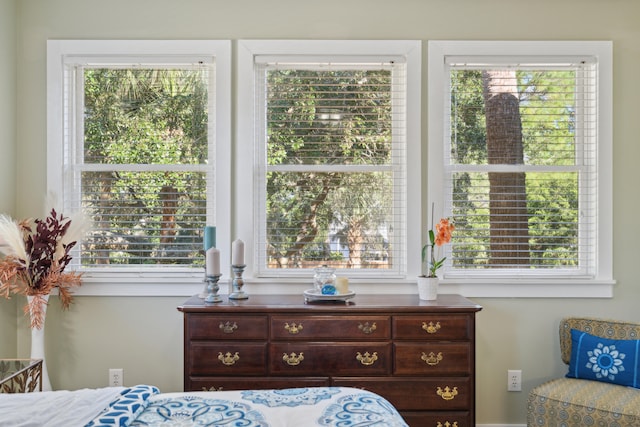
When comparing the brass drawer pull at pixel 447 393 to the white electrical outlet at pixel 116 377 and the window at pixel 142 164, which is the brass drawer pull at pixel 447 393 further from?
the white electrical outlet at pixel 116 377

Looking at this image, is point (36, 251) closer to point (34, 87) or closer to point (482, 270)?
point (34, 87)

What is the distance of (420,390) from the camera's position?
2.57 metres

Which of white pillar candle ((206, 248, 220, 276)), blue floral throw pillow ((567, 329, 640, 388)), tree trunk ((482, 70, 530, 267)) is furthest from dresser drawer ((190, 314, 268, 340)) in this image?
blue floral throw pillow ((567, 329, 640, 388))

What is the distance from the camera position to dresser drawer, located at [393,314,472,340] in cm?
259

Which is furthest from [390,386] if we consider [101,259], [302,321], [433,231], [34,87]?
[34,87]

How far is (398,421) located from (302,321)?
112cm

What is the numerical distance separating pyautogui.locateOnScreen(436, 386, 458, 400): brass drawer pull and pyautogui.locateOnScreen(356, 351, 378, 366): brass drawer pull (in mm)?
378

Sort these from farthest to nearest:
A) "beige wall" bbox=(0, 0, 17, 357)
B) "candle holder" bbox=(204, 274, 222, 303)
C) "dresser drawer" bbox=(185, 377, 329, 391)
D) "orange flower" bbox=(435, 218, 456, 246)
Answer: "beige wall" bbox=(0, 0, 17, 357), "orange flower" bbox=(435, 218, 456, 246), "candle holder" bbox=(204, 274, 222, 303), "dresser drawer" bbox=(185, 377, 329, 391)

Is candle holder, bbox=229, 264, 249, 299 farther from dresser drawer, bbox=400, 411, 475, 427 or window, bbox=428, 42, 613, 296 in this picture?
window, bbox=428, 42, 613, 296

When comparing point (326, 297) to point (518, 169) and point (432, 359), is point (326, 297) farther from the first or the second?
point (518, 169)

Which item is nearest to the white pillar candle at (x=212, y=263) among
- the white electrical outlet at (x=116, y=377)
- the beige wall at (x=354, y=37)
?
the beige wall at (x=354, y=37)

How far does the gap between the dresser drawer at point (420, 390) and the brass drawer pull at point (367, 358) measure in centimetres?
8

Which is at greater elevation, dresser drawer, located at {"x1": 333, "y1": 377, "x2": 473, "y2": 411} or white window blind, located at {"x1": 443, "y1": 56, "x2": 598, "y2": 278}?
white window blind, located at {"x1": 443, "y1": 56, "x2": 598, "y2": 278}

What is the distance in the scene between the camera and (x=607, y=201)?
3.03 metres
